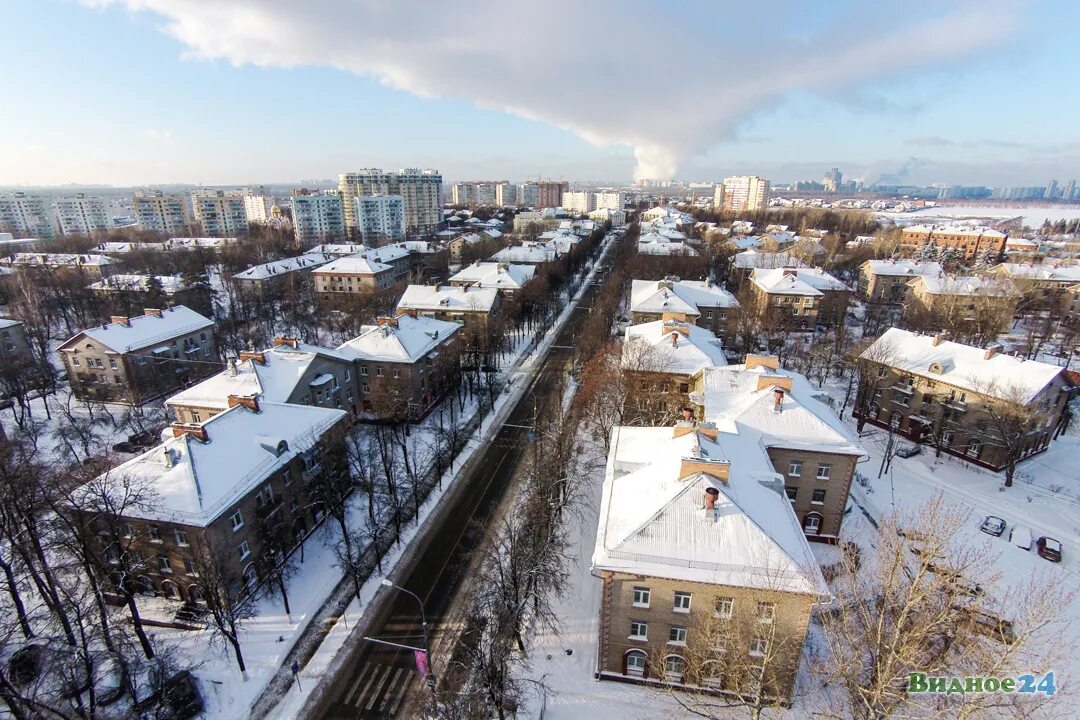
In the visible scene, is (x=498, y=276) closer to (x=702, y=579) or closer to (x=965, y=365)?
(x=965, y=365)

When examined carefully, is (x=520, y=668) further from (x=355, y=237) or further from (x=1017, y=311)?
(x=355, y=237)

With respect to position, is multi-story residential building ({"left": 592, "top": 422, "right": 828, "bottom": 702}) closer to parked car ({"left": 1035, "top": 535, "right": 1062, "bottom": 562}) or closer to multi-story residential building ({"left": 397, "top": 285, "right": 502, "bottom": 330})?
parked car ({"left": 1035, "top": 535, "right": 1062, "bottom": 562})

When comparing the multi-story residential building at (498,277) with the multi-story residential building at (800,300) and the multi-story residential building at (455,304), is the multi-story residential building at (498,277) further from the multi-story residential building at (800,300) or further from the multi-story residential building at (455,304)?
the multi-story residential building at (800,300)

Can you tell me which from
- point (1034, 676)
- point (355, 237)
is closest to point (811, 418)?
point (1034, 676)

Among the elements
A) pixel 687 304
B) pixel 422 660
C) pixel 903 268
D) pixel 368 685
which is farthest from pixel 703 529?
pixel 903 268

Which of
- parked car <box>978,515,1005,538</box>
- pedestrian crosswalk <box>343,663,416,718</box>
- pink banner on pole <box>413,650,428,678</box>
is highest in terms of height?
pink banner on pole <box>413,650,428,678</box>

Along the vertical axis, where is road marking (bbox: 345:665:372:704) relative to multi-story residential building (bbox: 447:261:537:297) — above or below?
below

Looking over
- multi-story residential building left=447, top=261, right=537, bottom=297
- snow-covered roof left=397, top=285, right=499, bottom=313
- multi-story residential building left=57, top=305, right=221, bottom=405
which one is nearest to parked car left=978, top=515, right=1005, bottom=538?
snow-covered roof left=397, top=285, right=499, bottom=313
